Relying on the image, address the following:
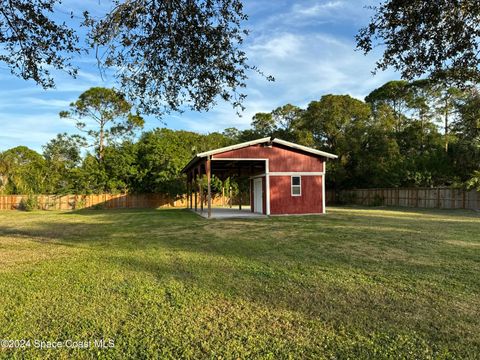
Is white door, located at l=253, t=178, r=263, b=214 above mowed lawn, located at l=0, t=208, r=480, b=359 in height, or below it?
above

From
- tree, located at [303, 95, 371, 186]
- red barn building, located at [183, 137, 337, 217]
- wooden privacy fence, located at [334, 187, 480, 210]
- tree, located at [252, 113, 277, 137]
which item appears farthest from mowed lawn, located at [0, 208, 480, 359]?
tree, located at [252, 113, 277, 137]

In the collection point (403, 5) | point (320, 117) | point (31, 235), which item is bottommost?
point (31, 235)

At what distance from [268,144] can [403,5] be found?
14045mm

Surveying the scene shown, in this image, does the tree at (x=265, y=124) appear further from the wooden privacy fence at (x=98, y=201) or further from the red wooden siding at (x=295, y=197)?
the red wooden siding at (x=295, y=197)

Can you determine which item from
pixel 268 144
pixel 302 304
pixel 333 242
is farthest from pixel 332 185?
pixel 302 304

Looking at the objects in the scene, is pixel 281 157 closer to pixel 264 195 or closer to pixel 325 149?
pixel 264 195

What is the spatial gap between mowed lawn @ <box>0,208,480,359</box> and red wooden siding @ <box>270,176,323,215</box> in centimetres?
1074

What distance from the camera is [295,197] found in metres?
20.1

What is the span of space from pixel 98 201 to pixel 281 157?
1965cm

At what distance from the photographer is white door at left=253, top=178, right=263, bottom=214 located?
21.5 m

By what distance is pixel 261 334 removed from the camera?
363 centimetres

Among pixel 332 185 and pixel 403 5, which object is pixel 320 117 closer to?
pixel 332 185

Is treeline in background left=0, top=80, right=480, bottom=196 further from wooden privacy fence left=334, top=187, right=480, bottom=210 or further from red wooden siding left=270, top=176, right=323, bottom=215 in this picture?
red wooden siding left=270, top=176, right=323, bottom=215

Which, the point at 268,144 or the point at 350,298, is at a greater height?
the point at 268,144
